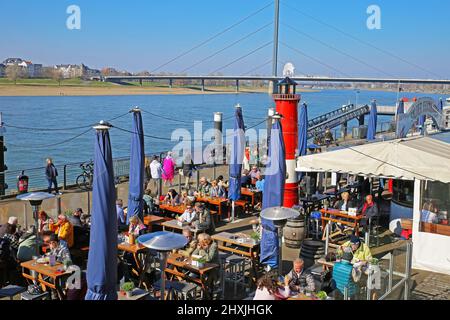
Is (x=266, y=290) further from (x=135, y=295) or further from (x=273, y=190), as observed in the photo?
(x=273, y=190)

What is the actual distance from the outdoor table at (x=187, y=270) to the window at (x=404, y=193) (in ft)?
15.2

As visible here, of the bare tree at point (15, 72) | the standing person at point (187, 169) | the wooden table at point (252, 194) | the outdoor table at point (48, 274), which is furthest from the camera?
the bare tree at point (15, 72)

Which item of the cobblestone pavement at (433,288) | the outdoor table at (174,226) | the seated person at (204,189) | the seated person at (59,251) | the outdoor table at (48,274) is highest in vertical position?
the seated person at (204,189)

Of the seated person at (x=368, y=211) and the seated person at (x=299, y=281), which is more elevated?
the seated person at (x=368, y=211)

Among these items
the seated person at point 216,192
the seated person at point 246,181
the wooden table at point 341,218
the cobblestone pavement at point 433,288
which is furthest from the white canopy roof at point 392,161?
the seated person at point 246,181

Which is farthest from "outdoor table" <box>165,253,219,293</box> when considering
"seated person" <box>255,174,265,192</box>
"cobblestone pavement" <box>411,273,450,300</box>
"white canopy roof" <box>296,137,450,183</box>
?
"seated person" <box>255,174,265,192</box>

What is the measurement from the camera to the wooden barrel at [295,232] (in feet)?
27.1

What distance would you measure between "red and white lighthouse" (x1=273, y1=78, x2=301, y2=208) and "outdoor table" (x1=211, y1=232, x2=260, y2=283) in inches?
80.3

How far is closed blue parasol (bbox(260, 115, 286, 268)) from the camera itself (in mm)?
6621

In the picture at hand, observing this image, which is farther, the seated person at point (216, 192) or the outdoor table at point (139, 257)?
the seated person at point (216, 192)

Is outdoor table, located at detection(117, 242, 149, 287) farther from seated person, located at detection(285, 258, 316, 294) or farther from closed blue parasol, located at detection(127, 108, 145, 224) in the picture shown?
seated person, located at detection(285, 258, 316, 294)

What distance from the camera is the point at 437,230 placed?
7.44 metres

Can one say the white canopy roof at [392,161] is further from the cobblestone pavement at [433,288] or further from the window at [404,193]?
the cobblestone pavement at [433,288]
